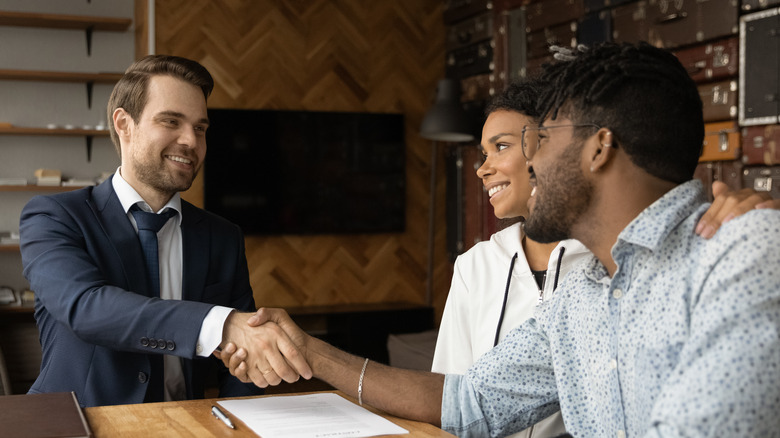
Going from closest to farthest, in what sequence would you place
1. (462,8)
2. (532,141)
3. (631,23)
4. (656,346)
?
(656,346) → (532,141) → (631,23) → (462,8)

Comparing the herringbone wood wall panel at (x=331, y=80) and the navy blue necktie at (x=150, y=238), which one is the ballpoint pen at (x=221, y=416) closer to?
the navy blue necktie at (x=150, y=238)

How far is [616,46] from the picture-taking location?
1361 millimetres

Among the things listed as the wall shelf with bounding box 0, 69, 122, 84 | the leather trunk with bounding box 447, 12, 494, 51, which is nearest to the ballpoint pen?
the wall shelf with bounding box 0, 69, 122, 84

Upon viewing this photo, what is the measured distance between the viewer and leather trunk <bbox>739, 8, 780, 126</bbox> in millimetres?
3229

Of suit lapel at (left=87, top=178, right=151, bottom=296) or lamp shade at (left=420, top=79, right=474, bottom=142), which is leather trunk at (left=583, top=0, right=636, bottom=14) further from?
suit lapel at (left=87, top=178, right=151, bottom=296)

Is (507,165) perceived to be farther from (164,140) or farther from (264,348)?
(164,140)

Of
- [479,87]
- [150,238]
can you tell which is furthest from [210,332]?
[479,87]

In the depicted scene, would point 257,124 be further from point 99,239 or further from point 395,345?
point 99,239

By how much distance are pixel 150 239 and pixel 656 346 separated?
1.29 meters

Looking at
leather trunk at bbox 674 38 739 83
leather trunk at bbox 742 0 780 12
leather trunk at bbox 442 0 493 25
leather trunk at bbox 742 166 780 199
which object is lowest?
leather trunk at bbox 742 166 780 199

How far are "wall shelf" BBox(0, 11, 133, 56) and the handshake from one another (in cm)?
402

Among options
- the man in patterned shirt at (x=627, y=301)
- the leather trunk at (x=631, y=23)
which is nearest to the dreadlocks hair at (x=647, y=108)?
the man in patterned shirt at (x=627, y=301)

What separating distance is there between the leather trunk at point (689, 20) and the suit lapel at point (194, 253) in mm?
2521

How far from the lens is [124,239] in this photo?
192 centimetres
